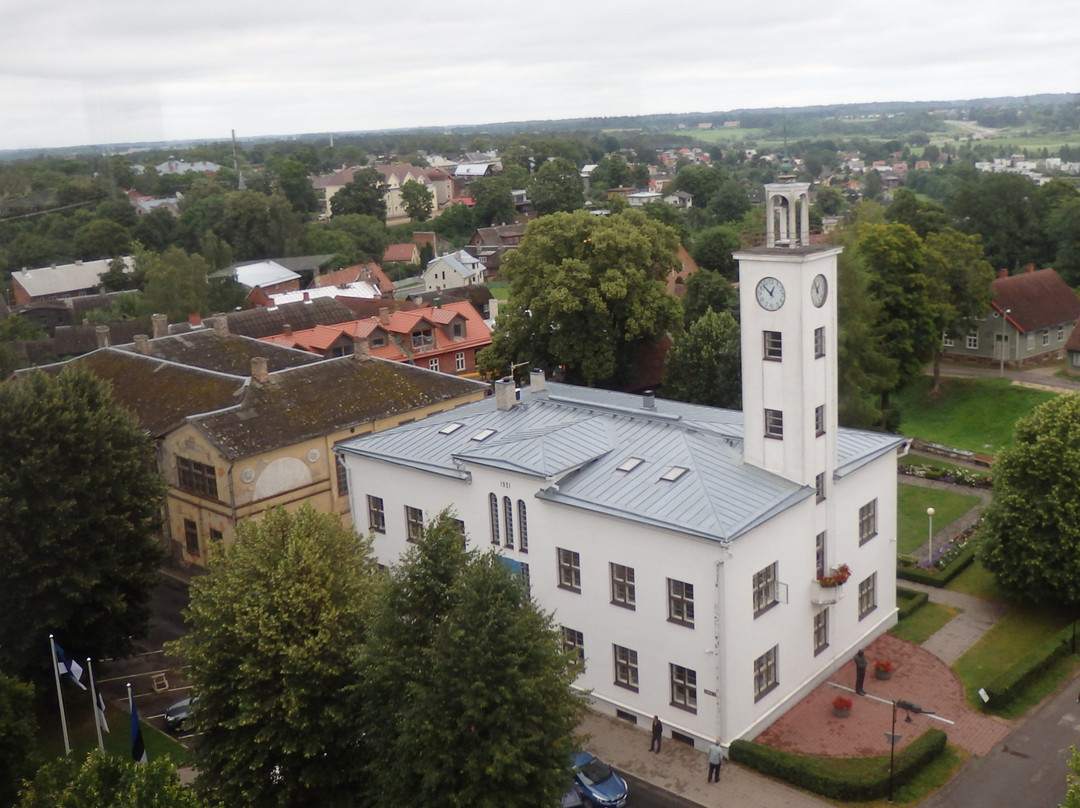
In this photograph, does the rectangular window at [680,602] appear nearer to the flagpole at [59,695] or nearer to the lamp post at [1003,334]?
the flagpole at [59,695]

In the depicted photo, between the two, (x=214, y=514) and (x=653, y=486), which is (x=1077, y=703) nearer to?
(x=653, y=486)

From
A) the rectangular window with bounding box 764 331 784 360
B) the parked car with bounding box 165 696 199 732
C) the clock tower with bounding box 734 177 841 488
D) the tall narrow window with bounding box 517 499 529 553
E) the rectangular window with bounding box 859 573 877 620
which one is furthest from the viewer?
the rectangular window with bounding box 859 573 877 620

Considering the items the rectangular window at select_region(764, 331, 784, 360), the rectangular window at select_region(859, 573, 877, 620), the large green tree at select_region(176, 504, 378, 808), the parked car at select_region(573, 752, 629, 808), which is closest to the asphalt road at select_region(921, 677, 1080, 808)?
the rectangular window at select_region(859, 573, 877, 620)

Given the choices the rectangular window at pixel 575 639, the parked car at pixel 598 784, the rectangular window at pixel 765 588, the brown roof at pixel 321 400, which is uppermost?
the brown roof at pixel 321 400

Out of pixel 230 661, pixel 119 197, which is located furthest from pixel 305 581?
pixel 119 197

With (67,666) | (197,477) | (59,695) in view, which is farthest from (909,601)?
(59,695)

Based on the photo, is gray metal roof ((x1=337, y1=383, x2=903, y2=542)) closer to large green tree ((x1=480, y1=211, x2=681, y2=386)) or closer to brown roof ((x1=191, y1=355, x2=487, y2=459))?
brown roof ((x1=191, y1=355, x2=487, y2=459))

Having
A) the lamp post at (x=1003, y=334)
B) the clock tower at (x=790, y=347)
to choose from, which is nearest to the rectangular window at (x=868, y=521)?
the clock tower at (x=790, y=347)
